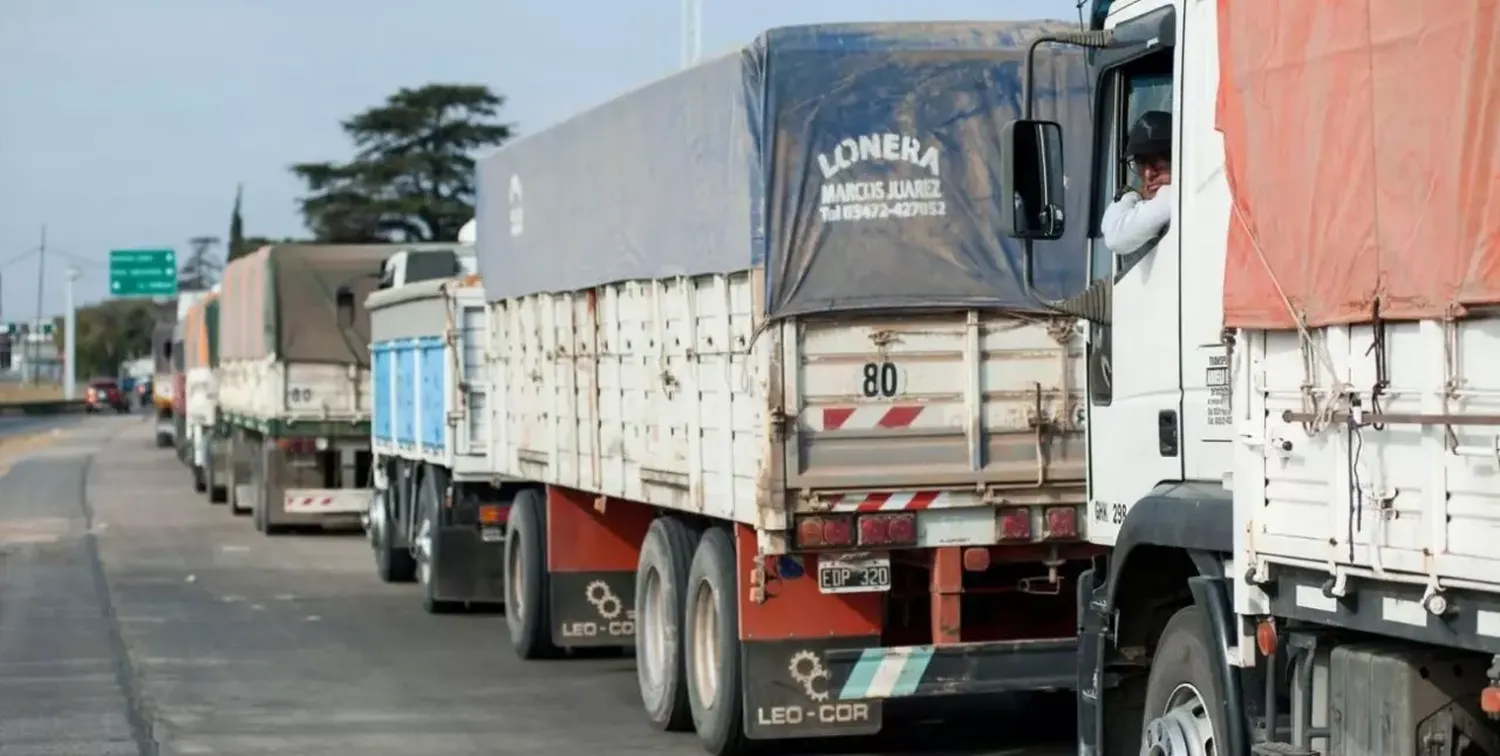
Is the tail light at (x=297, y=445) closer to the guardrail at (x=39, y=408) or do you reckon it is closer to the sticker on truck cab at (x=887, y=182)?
the sticker on truck cab at (x=887, y=182)

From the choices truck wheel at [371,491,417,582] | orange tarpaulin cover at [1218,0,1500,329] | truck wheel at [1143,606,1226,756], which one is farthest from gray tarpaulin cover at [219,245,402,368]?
orange tarpaulin cover at [1218,0,1500,329]

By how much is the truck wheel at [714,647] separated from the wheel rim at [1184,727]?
3.82 meters

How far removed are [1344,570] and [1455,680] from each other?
38 centimetres

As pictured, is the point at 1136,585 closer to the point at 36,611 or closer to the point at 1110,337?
the point at 1110,337

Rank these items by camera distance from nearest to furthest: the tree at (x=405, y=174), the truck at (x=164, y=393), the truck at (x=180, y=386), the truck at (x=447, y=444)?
the truck at (x=447, y=444), the truck at (x=180, y=386), the truck at (x=164, y=393), the tree at (x=405, y=174)

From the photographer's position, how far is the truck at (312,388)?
27611 mm

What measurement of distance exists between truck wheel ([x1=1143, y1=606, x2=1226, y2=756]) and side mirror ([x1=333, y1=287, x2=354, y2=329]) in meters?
21.1

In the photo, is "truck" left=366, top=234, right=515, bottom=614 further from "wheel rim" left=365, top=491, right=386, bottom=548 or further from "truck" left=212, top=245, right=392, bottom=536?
"truck" left=212, top=245, right=392, bottom=536

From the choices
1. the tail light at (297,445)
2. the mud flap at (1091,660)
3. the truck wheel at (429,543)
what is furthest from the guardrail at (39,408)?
the mud flap at (1091,660)

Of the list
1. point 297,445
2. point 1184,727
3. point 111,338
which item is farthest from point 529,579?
point 111,338

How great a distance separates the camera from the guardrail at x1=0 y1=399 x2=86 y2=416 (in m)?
104

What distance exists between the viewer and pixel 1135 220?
742 cm

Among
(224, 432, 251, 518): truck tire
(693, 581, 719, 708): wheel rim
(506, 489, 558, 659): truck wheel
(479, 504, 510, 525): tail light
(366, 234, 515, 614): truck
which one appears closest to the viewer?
(693, 581, 719, 708): wheel rim

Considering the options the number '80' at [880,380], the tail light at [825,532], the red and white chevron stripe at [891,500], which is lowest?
the tail light at [825,532]
